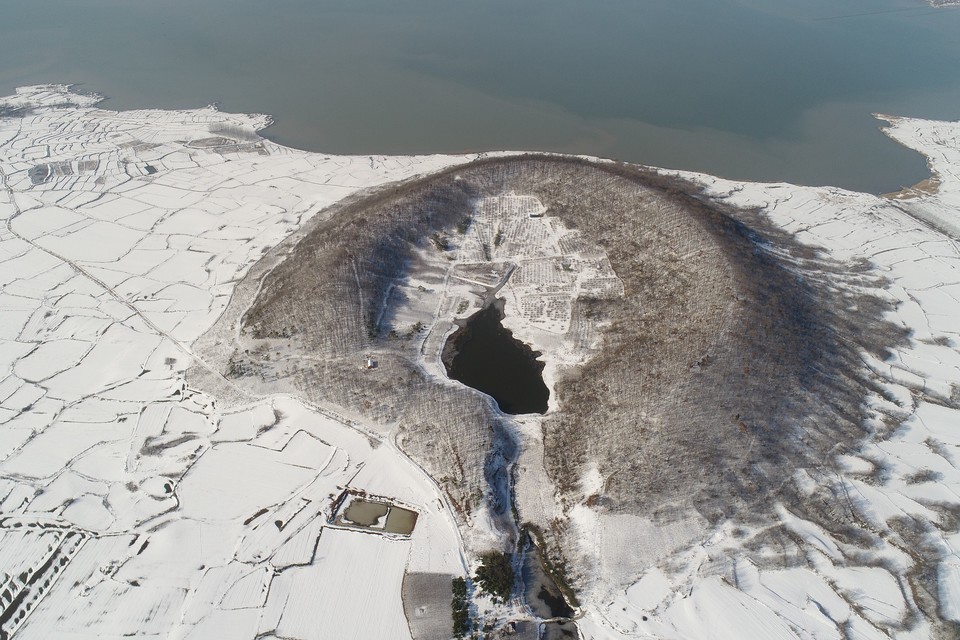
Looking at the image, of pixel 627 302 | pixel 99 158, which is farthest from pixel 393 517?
pixel 99 158

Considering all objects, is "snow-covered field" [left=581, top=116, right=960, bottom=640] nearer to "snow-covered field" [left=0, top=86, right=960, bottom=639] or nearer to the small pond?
"snow-covered field" [left=0, top=86, right=960, bottom=639]

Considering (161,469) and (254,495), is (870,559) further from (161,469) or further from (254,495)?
(161,469)

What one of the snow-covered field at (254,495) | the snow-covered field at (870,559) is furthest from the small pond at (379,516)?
the snow-covered field at (870,559)

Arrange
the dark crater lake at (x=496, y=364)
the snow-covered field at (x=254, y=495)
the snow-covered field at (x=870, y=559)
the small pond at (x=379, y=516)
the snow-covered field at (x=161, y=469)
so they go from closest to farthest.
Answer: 1. the snow-covered field at (x=870, y=559)
2. the snow-covered field at (x=254, y=495)
3. the snow-covered field at (x=161, y=469)
4. the small pond at (x=379, y=516)
5. the dark crater lake at (x=496, y=364)

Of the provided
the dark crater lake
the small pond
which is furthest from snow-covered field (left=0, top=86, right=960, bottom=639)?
the dark crater lake

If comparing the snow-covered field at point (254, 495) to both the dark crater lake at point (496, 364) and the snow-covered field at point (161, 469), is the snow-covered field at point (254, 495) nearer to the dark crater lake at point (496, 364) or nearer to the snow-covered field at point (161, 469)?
the snow-covered field at point (161, 469)

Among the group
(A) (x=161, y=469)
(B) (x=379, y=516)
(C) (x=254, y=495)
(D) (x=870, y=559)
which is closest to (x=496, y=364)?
(B) (x=379, y=516)
